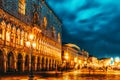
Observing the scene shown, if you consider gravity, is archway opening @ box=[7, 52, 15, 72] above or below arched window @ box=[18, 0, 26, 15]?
below

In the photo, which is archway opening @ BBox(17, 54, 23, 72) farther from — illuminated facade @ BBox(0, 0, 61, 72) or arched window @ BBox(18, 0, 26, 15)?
arched window @ BBox(18, 0, 26, 15)

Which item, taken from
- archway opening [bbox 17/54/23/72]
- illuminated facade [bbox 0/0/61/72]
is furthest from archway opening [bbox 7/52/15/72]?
archway opening [bbox 17/54/23/72]

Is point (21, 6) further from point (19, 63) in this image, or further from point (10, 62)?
point (10, 62)

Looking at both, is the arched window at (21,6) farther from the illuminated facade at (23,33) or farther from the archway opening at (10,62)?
the archway opening at (10,62)

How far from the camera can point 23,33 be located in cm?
6575

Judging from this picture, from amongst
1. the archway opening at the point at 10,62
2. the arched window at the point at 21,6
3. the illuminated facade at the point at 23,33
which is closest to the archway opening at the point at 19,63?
the illuminated facade at the point at 23,33

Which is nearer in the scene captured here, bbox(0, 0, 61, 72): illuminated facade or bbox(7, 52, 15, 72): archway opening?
bbox(0, 0, 61, 72): illuminated facade

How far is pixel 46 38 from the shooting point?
306 feet

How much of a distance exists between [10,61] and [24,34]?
29.5 ft

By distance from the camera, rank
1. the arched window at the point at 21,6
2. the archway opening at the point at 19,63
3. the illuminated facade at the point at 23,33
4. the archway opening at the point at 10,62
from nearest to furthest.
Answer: the illuminated facade at the point at 23,33 < the archway opening at the point at 10,62 < the arched window at the point at 21,6 < the archway opening at the point at 19,63

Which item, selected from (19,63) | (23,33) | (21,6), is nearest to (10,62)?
(19,63)

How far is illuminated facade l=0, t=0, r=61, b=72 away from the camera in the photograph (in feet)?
177

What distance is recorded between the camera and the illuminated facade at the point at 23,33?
5388 cm

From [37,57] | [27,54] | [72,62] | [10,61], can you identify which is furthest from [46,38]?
[72,62]
